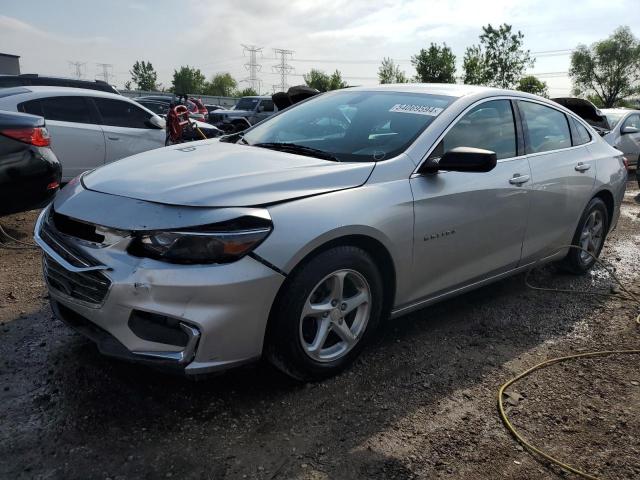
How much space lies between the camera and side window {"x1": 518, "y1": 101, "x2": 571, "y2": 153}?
416 centimetres

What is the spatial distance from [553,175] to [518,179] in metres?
0.54

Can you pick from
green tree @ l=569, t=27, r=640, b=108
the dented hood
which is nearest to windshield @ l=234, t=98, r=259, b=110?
the dented hood

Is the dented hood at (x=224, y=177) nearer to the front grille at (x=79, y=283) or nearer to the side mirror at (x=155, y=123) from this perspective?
the front grille at (x=79, y=283)

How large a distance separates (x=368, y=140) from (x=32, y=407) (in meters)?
2.31

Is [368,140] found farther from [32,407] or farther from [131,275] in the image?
[32,407]

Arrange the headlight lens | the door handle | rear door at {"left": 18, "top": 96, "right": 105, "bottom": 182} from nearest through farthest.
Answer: the headlight lens → the door handle → rear door at {"left": 18, "top": 96, "right": 105, "bottom": 182}

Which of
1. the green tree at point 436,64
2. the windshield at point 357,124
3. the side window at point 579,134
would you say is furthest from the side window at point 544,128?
the green tree at point 436,64

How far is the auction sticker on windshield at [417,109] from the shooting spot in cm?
350

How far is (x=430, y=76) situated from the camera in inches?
1540

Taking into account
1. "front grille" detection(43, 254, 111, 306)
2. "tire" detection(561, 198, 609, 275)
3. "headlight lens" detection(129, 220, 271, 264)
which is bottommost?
"tire" detection(561, 198, 609, 275)

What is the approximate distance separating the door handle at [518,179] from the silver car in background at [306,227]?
0.01 metres

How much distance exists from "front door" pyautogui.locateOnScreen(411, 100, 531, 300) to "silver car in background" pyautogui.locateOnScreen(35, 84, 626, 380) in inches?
0.5

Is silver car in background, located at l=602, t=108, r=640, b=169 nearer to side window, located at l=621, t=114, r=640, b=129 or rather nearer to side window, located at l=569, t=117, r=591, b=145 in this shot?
side window, located at l=621, t=114, r=640, b=129

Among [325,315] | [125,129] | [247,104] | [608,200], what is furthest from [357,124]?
[247,104]
